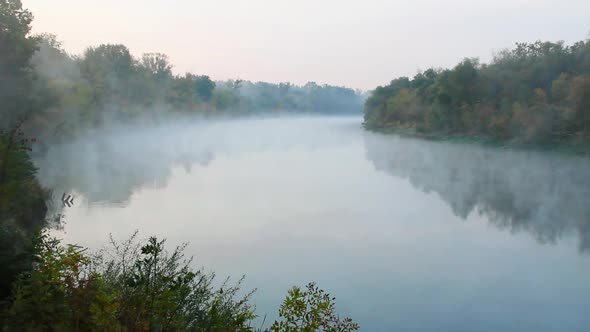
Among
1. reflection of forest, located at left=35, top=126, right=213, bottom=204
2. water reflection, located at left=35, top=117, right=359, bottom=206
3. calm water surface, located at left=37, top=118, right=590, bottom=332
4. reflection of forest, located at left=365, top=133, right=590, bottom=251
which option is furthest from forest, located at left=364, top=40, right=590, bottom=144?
reflection of forest, located at left=35, top=126, right=213, bottom=204

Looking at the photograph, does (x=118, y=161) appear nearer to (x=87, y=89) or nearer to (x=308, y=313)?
(x=87, y=89)

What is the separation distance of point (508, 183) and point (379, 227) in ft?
43.3

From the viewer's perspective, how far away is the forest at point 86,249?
4633 millimetres

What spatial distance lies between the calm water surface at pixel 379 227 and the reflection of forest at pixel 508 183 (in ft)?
0.36

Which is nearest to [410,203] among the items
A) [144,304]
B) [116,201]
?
[116,201]

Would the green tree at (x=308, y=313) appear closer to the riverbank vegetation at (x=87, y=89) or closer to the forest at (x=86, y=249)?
the forest at (x=86, y=249)

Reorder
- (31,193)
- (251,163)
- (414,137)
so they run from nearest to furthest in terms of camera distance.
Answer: (31,193) → (251,163) → (414,137)

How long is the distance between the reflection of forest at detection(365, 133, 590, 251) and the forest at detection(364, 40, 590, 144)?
271 cm

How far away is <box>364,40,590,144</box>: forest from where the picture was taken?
3853 cm

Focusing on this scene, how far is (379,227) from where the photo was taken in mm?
16406

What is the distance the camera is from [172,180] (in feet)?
85.0

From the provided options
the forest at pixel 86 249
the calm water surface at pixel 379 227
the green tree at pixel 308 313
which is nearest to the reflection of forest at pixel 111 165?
the calm water surface at pixel 379 227

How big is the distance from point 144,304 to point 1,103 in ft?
79.0

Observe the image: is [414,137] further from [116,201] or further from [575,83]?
[116,201]
